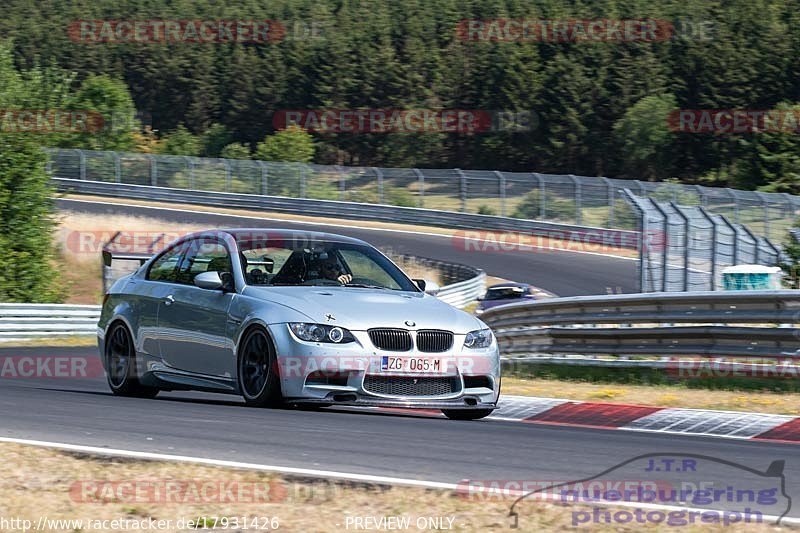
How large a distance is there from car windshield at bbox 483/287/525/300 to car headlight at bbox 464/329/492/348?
21.2 meters

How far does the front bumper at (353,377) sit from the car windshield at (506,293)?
21.7 m

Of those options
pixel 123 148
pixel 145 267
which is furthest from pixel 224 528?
pixel 123 148

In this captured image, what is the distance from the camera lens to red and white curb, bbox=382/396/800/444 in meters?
8.98

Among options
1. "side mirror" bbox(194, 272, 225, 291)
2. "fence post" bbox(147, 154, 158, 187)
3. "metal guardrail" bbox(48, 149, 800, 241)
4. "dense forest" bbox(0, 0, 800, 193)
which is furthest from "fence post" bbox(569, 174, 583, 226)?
"side mirror" bbox(194, 272, 225, 291)

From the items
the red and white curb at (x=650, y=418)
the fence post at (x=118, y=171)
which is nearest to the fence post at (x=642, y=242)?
the red and white curb at (x=650, y=418)

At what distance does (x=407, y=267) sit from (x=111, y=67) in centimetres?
7724

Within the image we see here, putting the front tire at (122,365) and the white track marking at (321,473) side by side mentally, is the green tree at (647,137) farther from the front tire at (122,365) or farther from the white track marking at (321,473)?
the white track marking at (321,473)

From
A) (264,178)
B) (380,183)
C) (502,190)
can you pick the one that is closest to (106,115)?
(264,178)

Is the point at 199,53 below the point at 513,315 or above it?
above

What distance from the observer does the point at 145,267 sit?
35.8ft

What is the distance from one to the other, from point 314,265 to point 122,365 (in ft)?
6.92

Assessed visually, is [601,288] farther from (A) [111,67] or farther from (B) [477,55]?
(A) [111,67]

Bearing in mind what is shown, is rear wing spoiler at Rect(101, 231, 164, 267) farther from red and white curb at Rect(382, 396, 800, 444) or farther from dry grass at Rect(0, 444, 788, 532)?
dry grass at Rect(0, 444, 788, 532)

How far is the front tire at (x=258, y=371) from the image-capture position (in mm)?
8828
